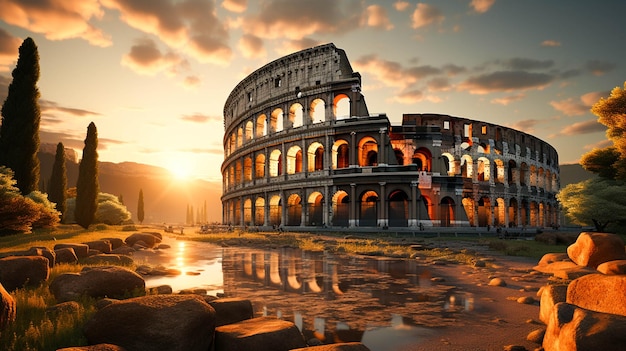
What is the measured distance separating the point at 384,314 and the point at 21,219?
17966mm

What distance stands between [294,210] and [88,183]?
20472 millimetres

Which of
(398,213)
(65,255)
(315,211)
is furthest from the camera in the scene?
(315,211)

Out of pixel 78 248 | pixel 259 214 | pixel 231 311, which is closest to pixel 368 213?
pixel 259 214

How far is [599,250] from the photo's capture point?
10.9 metres

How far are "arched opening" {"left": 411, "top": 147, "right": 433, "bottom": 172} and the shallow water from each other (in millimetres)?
28790

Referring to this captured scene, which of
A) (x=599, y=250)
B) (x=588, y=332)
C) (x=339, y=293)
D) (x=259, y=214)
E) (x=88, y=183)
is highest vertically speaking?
(x=88, y=183)

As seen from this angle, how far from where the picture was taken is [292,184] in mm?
40906

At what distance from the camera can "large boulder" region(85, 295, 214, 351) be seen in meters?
3.95

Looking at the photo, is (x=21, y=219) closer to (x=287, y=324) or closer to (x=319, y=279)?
(x=319, y=279)

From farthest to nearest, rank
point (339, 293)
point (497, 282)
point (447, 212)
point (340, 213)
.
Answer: point (447, 212)
point (340, 213)
point (497, 282)
point (339, 293)

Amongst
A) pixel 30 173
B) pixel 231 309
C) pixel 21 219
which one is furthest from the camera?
pixel 30 173

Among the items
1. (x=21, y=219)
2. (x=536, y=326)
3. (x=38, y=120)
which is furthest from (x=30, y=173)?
(x=536, y=326)

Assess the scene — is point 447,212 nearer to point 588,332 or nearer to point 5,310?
point 588,332

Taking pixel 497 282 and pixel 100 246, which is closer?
pixel 497 282
